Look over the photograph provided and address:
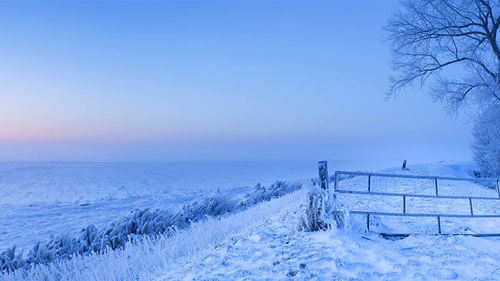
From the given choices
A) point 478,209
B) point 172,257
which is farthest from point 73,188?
point 478,209

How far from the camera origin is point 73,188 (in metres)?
21.7

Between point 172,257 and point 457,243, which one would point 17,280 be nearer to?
point 172,257

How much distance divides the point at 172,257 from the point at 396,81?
13045 millimetres

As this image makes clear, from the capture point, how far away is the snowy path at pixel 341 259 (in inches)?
168

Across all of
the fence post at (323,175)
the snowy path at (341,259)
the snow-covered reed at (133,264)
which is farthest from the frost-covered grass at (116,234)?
the fence post at (323,175)

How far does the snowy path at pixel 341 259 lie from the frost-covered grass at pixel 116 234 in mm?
2816

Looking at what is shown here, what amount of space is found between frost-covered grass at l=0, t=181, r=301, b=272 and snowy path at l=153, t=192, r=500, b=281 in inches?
111

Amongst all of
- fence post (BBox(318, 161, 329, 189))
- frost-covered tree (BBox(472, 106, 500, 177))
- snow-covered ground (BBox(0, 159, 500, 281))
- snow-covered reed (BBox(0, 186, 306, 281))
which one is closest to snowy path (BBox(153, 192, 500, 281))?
snow-covered ground (BBox(0, 159, 500, 281))

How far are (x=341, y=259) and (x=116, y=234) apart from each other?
702cm

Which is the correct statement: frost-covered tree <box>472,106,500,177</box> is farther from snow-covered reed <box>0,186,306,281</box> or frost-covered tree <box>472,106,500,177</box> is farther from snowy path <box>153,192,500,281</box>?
snow-covered reed <box>0,186,306,281</box>

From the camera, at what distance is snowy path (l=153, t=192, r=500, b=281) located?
14.0ft

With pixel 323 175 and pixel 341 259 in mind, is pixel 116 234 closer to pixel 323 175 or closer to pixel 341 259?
pixel 323 175

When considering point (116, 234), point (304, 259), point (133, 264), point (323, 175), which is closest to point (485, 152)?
point (323, 175)

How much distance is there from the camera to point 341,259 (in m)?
4.58
